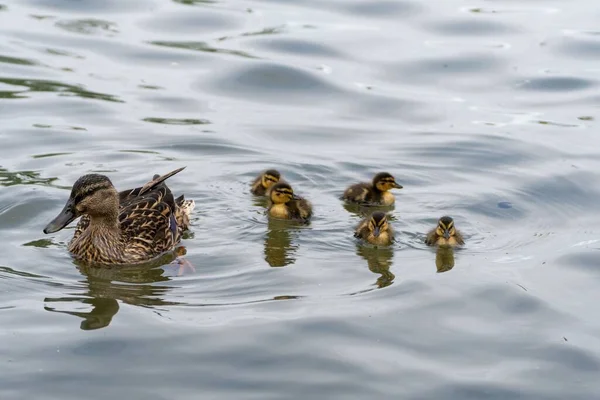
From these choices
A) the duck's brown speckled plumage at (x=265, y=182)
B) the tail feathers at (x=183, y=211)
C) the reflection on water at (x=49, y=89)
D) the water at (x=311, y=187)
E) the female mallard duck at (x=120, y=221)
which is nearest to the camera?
the water at (x=311, y=187)

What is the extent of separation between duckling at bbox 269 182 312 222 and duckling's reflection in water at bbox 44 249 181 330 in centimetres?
103

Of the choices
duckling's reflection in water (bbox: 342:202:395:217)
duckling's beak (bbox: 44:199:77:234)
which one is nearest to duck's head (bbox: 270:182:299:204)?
duckling's reflection in water (bbox: 342:202:395:217)

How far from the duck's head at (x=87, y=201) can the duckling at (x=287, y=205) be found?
1343 mm

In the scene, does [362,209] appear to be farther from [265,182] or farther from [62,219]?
[62,219]

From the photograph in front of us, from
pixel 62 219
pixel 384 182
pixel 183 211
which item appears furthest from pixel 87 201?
pixel 384 182

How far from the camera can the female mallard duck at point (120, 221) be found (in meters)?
7.59

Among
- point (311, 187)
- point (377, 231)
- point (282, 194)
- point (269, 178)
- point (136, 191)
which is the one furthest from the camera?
point (311, 187)

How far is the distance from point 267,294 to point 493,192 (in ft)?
8.74

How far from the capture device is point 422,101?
11789mm

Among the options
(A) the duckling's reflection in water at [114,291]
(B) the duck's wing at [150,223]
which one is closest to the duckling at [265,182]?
(B) the duck's wing at [150,223]

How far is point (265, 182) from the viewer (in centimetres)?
912

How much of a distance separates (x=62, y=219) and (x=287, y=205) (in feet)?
5.88

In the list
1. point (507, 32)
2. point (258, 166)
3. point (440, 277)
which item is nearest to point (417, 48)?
point (507, 32)

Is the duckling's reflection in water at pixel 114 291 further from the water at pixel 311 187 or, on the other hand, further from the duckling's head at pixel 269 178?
the duckling's head at pixel 269 178
